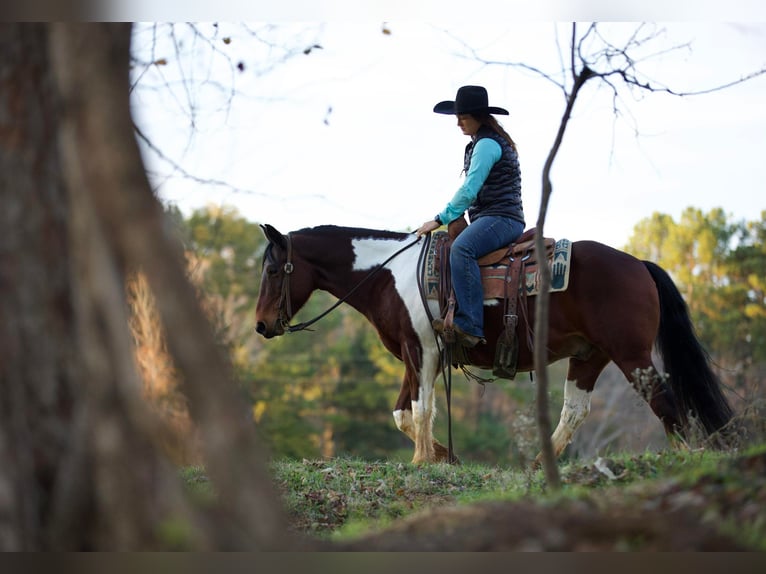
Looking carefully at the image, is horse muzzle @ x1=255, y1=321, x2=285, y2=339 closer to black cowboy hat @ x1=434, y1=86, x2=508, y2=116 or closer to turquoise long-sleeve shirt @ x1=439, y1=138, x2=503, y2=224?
turquoise long-sleeve shirt @ x1=439, y1=138, x2=503, y2=224

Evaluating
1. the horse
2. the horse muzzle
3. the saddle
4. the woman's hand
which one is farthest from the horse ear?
the saddle

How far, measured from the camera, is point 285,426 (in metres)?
43.7

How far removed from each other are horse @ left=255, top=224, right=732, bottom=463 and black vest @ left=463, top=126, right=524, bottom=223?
709 mm

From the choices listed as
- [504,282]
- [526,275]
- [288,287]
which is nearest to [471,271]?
[504,282]

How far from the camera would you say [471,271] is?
328 inches

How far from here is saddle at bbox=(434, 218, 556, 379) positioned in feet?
27.3

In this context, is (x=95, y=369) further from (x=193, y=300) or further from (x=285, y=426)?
(x=285, y=426)

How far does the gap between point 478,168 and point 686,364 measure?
255 cm

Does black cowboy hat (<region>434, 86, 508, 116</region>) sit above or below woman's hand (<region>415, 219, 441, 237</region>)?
above

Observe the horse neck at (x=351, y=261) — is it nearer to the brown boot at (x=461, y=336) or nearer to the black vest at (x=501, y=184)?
the brown boot at (x=461, y=336)

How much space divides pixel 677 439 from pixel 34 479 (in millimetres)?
5291

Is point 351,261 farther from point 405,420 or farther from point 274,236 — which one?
point 405,420

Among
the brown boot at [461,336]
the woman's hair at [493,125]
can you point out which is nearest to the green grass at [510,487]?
the brown boot at [461,336]

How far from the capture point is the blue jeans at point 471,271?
8.31 meters
